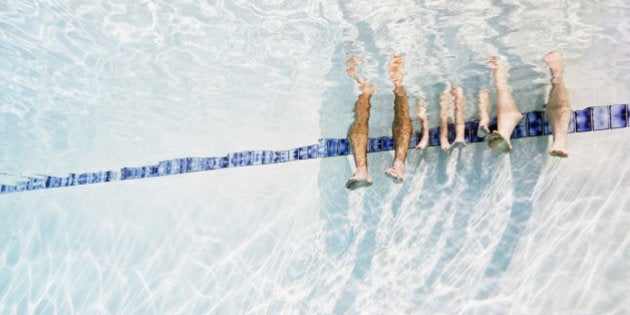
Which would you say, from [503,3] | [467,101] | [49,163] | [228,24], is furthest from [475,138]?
[49,163]

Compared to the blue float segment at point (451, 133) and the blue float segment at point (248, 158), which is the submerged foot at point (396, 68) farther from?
the blue float segment at point (248, 158)

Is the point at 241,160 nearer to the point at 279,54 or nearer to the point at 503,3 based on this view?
the point at 279,54

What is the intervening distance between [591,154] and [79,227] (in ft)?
28.9

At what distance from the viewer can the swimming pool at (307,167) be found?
16.4 feet

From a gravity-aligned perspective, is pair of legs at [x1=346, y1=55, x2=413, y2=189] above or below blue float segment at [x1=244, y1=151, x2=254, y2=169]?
above

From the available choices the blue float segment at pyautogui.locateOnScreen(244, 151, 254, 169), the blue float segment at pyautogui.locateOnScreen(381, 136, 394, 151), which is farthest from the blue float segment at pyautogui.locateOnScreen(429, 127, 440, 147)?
the blue float segment at pyautogui.locateOnScreen(244, 151, 254, 169)

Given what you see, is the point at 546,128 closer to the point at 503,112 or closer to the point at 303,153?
the point at 503,112

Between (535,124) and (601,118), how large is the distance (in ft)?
2.28

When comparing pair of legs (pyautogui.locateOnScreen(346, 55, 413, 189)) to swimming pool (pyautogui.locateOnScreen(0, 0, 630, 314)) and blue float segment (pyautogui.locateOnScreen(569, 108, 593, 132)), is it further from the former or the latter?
blue float segment (pyautogui.locateOnScreen(569, 108, 593, 132))

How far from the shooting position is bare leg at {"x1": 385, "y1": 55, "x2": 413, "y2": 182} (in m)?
5.74

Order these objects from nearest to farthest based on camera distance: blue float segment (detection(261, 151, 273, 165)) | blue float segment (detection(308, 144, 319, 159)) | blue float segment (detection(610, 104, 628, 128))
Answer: blue float segment (detection(610, 104, 628, 128)) < blue float segment (detection(308, 144, 319, 159)) < blue float segment (detection(261, 151, 273, 165))

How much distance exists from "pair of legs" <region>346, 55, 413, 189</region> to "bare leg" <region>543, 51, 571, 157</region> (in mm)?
1637

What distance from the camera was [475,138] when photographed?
6.52 m

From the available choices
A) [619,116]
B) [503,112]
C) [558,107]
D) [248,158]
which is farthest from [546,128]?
[248,158]
